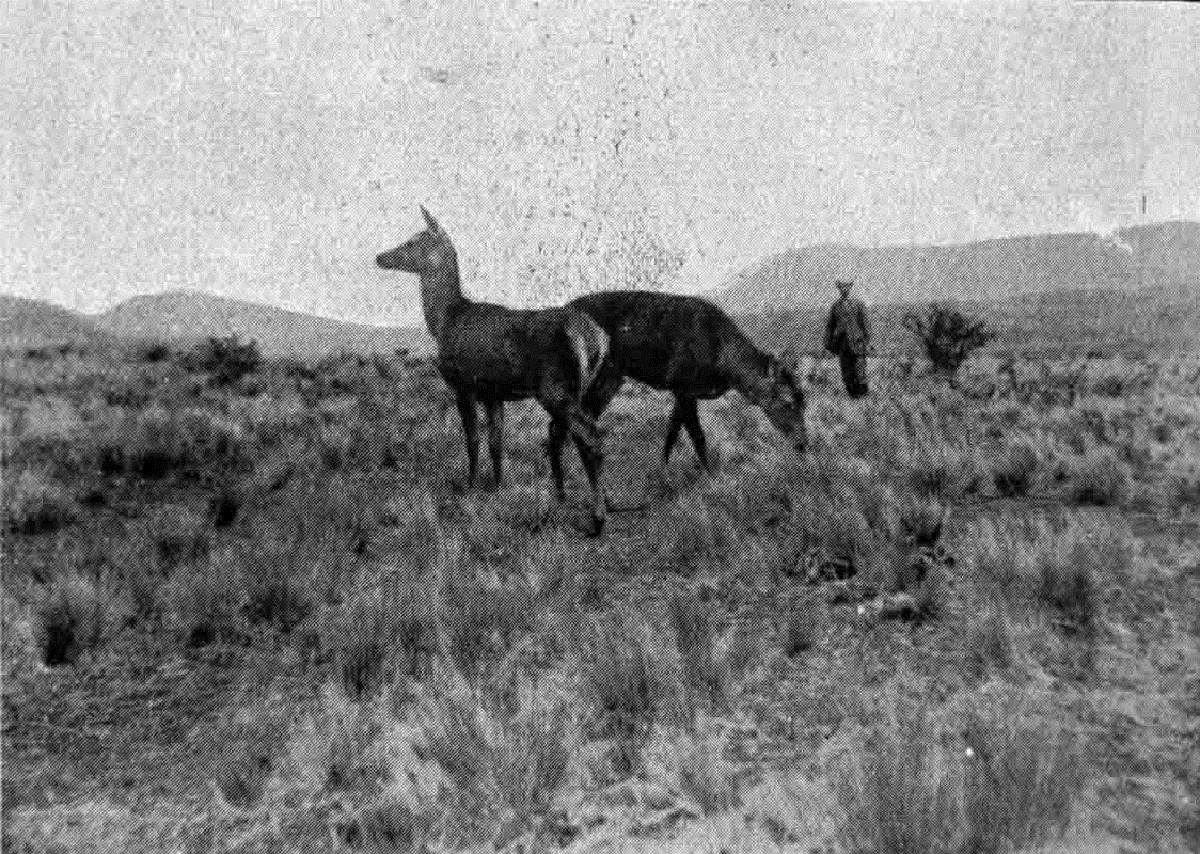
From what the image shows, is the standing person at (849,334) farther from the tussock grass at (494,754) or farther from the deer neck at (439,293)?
the tussock grass at (494,754)

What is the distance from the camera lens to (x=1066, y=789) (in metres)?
3.03

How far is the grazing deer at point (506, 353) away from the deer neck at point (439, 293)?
0.01 meters

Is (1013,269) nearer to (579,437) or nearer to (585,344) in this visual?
(585,344)

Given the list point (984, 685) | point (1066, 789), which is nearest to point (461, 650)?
point (984, 685)

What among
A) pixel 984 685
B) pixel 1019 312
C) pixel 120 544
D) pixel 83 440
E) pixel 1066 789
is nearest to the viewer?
pixel 1066 789

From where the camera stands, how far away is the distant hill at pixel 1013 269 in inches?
5290

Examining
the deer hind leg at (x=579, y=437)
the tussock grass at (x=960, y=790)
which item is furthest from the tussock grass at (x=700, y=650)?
the deer hind leg at (x=579, y=437)

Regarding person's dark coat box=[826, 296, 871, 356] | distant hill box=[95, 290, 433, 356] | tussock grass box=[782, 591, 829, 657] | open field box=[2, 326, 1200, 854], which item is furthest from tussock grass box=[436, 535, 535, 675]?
distant hill box=[95, 290, 433, 356]

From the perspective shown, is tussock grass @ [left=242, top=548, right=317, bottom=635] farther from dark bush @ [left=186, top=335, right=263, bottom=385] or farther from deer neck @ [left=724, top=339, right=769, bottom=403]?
dark bush @ [left=186, top=335, right=263, bottom=385]

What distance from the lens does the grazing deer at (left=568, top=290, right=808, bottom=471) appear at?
998 centimetres

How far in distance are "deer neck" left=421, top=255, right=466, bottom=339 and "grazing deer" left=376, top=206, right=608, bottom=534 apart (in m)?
0.01

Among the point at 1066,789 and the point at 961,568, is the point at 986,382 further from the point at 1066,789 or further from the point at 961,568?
the point at 1066,789

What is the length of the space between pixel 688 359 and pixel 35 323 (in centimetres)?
9295

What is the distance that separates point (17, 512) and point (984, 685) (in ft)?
26.3
